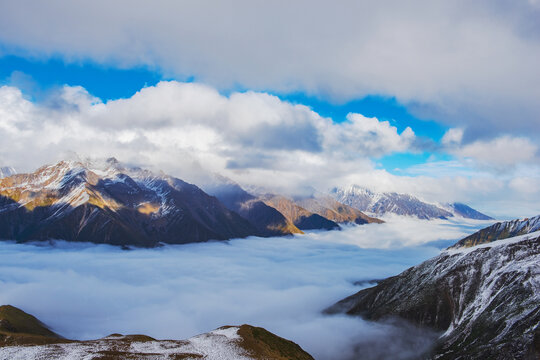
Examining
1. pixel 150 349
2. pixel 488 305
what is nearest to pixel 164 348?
pixel 150 349

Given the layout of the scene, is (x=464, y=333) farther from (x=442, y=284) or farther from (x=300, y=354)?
(x=300, y=354)

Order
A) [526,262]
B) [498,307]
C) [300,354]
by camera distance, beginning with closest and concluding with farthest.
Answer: [300,354]
[498,307]
[526,262]

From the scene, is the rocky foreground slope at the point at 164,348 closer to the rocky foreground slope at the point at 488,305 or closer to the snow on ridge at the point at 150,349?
the snow on ridge at the point at 150,349

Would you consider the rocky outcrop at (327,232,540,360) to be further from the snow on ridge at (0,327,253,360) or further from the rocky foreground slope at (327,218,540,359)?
the snow on ridge at (0,327,253,360)

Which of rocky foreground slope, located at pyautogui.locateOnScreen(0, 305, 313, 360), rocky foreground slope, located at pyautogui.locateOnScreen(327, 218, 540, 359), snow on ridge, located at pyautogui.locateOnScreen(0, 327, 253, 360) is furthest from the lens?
rocky foreground slope, located at pyautogui.locateOnScreen(327, 218, 540, 359)

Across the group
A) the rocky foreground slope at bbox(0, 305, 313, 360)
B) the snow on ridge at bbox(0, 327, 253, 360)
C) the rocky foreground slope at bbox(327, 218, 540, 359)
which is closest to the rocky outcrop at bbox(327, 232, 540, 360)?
the rocky foreground slope at bbox(327, 218, 540, 359)

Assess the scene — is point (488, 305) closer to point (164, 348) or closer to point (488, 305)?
point (488, 305)

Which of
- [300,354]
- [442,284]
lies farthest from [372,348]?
[300,354]
